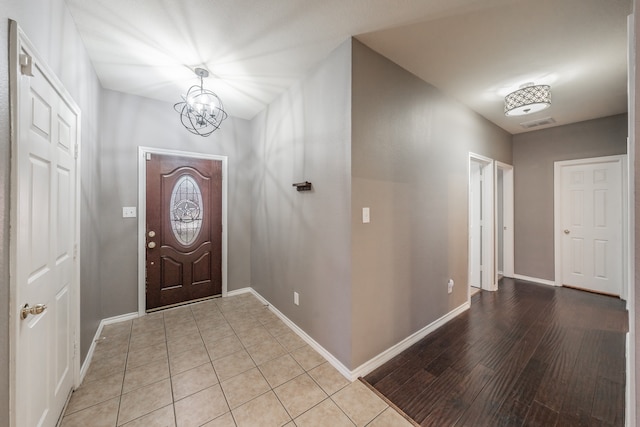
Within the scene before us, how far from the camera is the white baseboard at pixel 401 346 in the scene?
1.91m

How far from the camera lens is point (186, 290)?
3162 mm

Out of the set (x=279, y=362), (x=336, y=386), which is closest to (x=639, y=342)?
(x=336, y=386)

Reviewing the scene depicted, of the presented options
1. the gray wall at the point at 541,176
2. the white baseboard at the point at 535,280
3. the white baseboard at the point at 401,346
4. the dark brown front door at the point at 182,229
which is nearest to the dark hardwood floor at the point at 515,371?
the white baseboard at the point at 401,346

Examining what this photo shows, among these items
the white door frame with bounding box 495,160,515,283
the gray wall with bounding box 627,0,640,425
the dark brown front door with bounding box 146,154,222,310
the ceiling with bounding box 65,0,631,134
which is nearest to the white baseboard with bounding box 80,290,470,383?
the dark brown front door with bounding box 146,154,222,310

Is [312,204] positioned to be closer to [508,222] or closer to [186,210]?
[186,210]

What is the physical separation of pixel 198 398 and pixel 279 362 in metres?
0.63

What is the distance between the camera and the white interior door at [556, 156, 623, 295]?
349 cm

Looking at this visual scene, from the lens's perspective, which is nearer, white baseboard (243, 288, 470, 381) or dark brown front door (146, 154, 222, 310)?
white baseboard (243, 288, 470, 381)

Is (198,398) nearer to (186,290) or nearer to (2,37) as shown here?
(186,290)

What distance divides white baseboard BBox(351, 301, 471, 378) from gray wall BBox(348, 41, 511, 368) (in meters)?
0.04

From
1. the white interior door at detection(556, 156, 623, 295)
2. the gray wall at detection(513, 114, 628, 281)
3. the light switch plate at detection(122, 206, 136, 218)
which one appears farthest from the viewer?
the gray wall at detection(513, 114, 628, 281)

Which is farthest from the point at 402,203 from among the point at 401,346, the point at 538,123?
the point at 538,123

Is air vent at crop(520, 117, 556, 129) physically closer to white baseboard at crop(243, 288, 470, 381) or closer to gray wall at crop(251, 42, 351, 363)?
white baseboard at crop(243, 288, 470, 381)

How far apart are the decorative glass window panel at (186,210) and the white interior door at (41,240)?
135 centimetres
